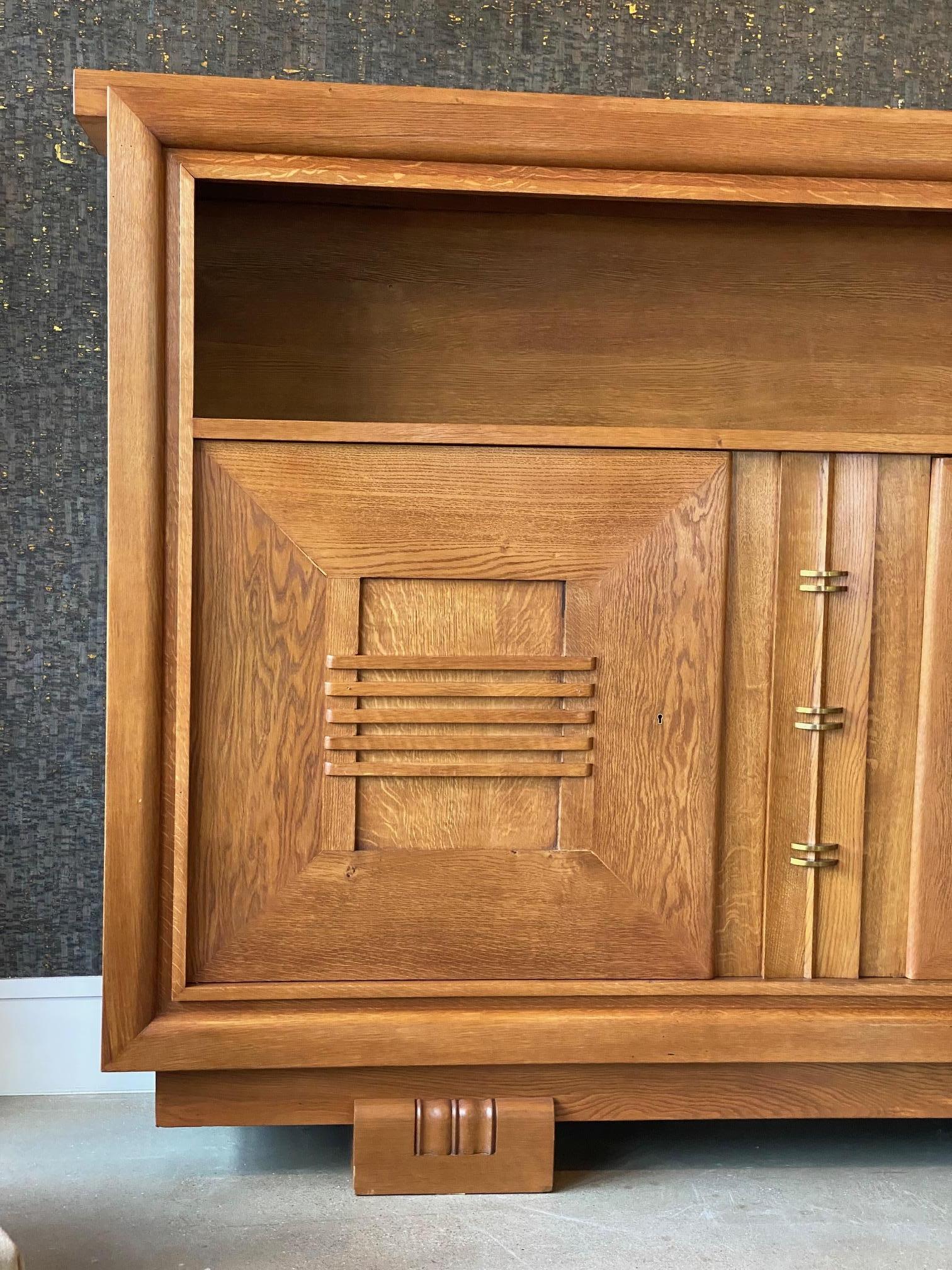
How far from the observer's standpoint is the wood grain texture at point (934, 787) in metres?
1.33

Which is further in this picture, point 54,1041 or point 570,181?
point 54,1041

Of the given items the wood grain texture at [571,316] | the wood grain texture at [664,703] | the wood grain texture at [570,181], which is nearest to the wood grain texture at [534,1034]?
the wood grain texture at [664,703]

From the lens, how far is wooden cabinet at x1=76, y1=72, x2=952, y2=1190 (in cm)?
125

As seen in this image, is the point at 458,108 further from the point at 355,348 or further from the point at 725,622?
the point at 725,622

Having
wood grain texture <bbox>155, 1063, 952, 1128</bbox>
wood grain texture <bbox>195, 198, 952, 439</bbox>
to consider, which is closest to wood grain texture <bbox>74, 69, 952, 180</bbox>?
wood grain texture <bbox>195, 198, 952, 439</bbox>

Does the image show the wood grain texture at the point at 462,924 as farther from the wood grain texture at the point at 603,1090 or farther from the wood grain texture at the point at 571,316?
the wood grain texture at the point at 571,316

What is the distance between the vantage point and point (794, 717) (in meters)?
1.33

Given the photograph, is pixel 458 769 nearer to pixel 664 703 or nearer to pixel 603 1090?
pixel 664 703

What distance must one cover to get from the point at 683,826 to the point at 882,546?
1.30 ft

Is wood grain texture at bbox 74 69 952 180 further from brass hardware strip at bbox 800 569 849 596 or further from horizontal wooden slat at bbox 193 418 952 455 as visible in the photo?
brass hardware strip at bbox 800 569 849 596

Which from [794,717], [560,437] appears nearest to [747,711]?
[794,717]

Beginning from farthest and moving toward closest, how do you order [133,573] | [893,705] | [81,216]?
[81,216], [893,705], [133,573]

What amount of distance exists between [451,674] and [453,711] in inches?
1.7

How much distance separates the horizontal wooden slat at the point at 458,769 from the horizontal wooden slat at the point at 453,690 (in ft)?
0.26
